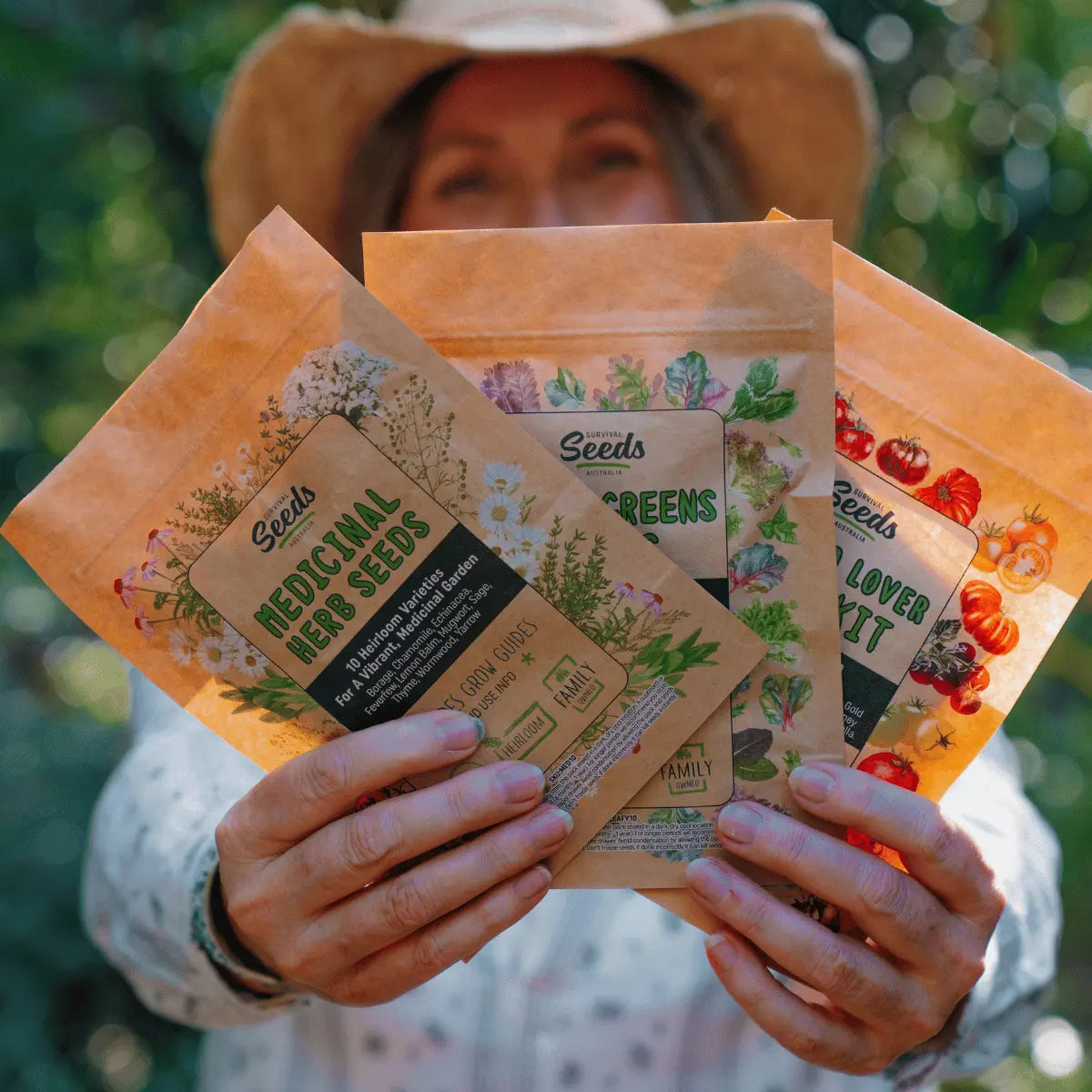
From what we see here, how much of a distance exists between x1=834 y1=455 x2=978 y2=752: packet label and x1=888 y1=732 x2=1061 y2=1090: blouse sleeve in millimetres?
311

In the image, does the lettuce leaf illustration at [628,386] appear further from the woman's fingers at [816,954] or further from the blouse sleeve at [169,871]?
the blouse sleeve at [169,871]

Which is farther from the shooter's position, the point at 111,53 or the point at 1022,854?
the point at 111,53

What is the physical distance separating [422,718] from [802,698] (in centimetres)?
27

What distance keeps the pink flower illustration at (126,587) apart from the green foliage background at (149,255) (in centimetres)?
119

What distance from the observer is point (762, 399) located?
2.21 feet

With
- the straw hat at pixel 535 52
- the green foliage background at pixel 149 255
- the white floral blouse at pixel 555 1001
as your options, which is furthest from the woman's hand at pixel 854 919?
the green foliage background at pixel 149 255

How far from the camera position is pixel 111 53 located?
166cm

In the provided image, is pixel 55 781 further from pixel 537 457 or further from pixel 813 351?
pixel 813 351

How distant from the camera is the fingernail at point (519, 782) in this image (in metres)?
0.66

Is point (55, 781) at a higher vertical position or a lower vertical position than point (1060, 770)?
higher

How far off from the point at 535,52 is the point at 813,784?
3.04 feet

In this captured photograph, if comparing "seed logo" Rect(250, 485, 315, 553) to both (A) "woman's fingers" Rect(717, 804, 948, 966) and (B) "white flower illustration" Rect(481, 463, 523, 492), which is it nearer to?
(B) "white flower illustration" Rect(481, 463, 523, 492)

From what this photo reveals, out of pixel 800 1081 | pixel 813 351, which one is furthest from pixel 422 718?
pixel 800 1081

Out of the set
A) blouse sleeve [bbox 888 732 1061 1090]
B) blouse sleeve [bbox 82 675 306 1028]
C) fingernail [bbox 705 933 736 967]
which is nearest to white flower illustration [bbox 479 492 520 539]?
fingernail [bbox 705 933 736 967]
